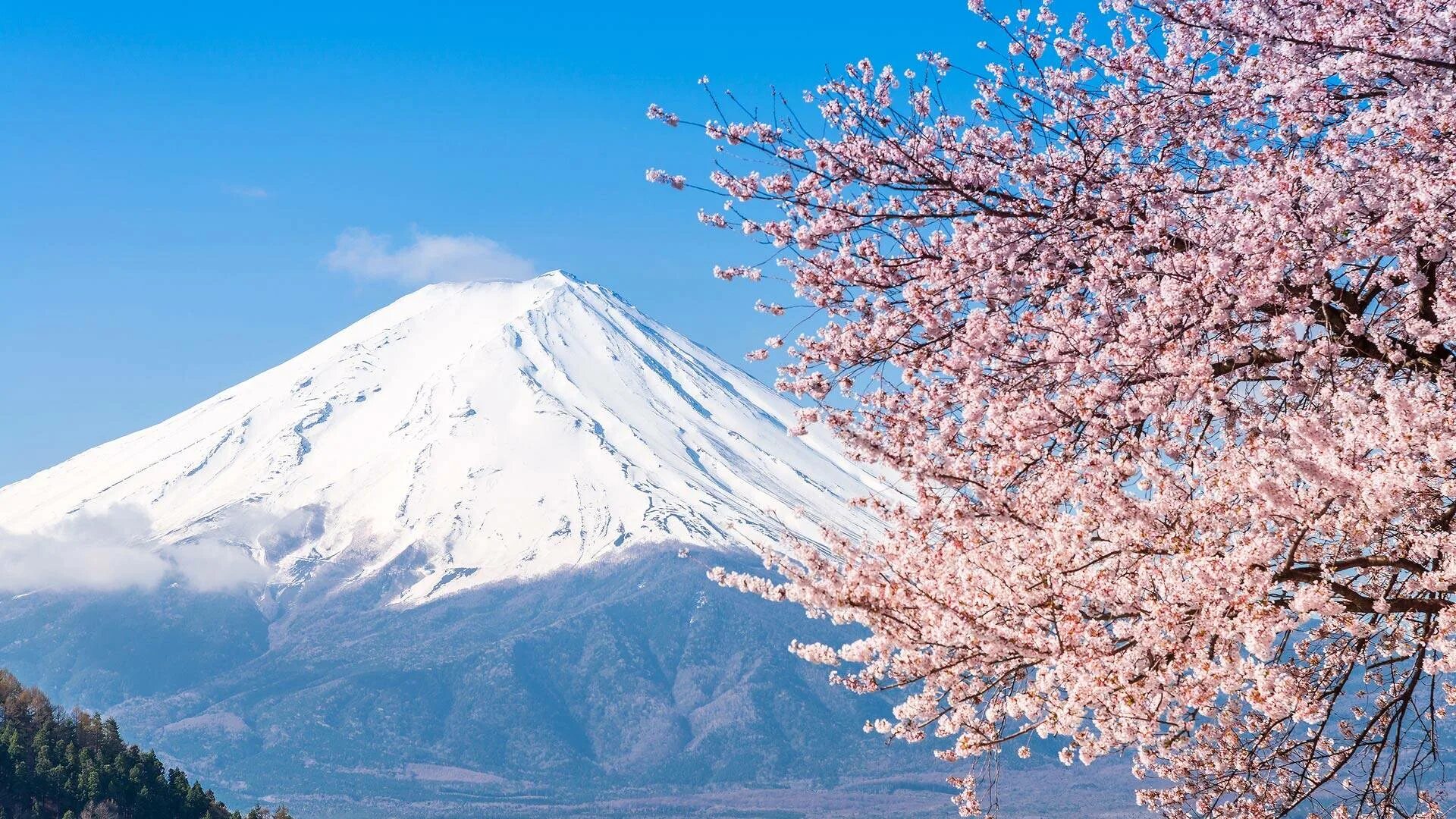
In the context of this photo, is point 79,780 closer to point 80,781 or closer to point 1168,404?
point 80,781

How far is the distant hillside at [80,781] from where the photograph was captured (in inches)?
2261

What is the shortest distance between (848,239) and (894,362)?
0.74 meters

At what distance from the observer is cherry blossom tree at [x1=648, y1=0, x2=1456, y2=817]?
5285 mm

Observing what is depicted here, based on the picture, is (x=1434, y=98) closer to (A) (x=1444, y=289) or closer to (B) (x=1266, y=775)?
(A) (x=1444, y=289)

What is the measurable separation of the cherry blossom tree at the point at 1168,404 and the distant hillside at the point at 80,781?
5662cm

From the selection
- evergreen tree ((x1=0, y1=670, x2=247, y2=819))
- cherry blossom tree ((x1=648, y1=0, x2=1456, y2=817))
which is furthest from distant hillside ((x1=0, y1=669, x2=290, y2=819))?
cherry blossom tree ((x1=648, y1=0, x2=1456, y2=817))

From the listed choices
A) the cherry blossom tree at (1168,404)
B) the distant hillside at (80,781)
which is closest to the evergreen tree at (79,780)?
the distant hillside at (80,781)

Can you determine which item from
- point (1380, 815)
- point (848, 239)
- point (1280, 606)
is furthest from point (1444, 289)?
point (848, 239)

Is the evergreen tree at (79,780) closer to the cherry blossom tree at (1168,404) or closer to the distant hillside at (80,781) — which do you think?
the distant hillside at (80,781)

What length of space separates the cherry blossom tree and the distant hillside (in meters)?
56.6

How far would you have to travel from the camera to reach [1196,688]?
5121 mm

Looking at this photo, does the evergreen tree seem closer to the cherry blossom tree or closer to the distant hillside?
the distant hillside

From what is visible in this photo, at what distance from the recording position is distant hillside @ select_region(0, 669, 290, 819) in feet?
188

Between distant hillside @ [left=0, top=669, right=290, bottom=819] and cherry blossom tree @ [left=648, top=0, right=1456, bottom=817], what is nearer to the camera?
cherry blossom tree @ [left=648, top=0, right=1456, bottom=817]
